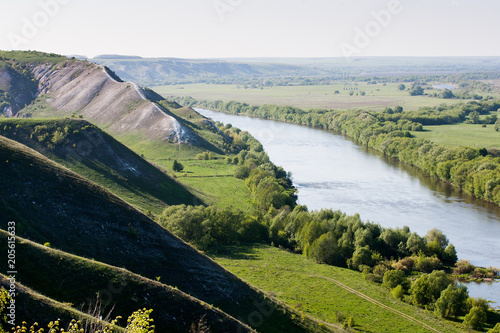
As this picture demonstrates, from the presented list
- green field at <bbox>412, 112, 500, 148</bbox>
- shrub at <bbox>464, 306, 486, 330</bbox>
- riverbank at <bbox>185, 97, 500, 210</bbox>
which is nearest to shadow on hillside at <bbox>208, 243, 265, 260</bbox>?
shrub at <bbox>464, 306, 486, 330</bbox>

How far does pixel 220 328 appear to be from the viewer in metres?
24.1

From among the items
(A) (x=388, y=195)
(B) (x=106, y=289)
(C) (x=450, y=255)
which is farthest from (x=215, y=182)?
(B) (x=106, y=289)

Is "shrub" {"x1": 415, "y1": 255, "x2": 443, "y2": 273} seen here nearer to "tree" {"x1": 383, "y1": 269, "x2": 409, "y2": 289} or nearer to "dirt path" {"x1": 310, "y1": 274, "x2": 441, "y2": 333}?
"tree" {"x1": 383, "y1": 269, "x2": 409, "y2": 289}

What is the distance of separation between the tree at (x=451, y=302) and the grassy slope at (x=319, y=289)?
1127mm

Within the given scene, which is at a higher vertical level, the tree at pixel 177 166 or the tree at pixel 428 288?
the tree at pixel 177 166

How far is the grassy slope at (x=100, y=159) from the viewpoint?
202ft

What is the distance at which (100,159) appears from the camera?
64.9m

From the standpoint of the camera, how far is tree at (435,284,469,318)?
39.3 meters

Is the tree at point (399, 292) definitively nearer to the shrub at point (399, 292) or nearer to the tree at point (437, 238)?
the shrub at point (399, 292)

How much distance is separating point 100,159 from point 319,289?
38.2m

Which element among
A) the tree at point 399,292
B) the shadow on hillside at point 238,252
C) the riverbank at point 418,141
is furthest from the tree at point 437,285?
the riverbank at point 418,141

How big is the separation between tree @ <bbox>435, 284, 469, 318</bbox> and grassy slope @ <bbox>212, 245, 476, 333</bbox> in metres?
1.13

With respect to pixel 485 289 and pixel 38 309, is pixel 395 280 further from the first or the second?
pixel 38 309

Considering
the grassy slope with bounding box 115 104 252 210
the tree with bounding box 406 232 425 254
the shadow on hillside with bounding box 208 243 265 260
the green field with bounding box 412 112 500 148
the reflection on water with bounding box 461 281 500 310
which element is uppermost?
the green field with bounding box 412 112 500 148
